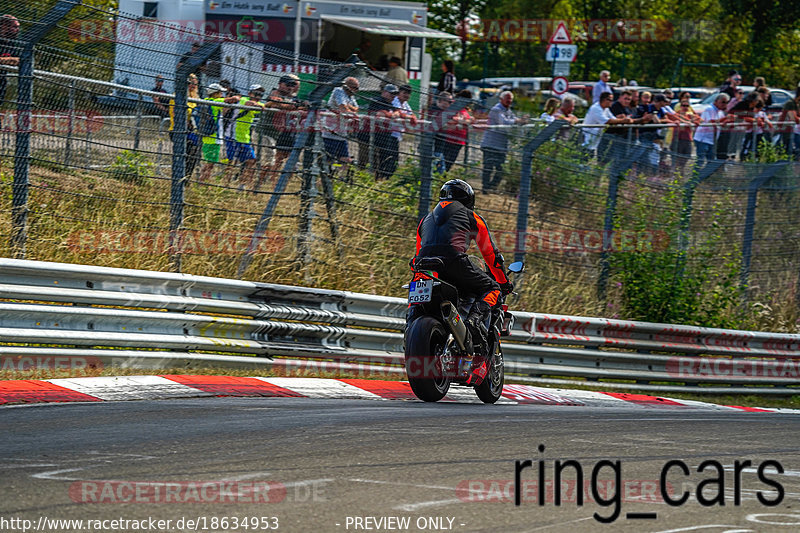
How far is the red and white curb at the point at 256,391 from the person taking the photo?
825cm

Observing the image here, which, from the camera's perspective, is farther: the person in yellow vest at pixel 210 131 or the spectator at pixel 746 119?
the spectator at pixel 746 119

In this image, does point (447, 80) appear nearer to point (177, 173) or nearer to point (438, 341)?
point (177, 173)

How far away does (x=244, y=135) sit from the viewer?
11398 millimetres

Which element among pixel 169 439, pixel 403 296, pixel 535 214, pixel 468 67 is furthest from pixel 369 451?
pixel 468 67

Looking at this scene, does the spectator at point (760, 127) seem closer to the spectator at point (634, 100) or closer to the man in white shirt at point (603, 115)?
the spectator at point (634, 100)

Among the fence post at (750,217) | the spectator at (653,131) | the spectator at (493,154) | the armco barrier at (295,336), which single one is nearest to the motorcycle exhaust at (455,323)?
the armco barrier at (295,336)

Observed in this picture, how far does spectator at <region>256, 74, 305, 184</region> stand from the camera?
1159 cm

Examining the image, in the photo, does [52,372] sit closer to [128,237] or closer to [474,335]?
[128,237]

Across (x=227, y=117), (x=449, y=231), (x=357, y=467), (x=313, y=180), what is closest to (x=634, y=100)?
(x=313, y=180)

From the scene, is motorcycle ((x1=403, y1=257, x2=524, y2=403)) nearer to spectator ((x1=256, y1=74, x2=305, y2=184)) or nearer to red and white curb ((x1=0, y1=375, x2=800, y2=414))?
red and white curb ((x1=0, y1=375, x2=800, y2=414))

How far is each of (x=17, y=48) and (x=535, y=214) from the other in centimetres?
608

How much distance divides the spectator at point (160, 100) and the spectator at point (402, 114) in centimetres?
228

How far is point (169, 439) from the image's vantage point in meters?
6.63
